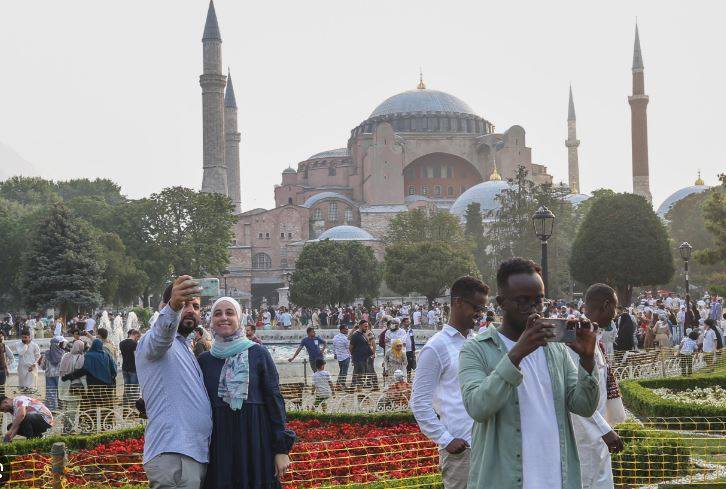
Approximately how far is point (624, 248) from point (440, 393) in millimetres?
31693

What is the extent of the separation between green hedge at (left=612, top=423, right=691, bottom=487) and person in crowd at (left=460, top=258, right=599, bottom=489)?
3.27m

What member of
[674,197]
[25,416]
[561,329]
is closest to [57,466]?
[25,416]

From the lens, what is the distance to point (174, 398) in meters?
3.80

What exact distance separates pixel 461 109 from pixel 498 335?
70141 mm

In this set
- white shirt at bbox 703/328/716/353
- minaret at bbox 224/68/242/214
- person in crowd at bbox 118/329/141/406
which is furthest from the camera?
minaret at bbox 224/68/242/214

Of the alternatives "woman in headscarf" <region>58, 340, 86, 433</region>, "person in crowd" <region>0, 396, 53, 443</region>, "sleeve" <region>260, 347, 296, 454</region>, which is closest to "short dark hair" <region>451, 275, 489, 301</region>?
"sleeve" <region>260, 347, 296, 454</region>

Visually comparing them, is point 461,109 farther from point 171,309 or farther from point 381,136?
point 171,309

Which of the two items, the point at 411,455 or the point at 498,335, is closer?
the point at 498,335

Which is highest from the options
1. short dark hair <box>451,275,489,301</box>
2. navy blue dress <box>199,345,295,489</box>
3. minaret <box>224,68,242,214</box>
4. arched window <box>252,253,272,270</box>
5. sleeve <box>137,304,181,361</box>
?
minaret <box>224,68,242,214</box>

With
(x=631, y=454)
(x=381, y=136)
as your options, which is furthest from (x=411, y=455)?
(x=381, y=136)

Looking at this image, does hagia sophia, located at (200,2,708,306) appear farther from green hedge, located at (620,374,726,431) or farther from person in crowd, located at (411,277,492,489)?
person in crowd, located at (411,277,492,489)

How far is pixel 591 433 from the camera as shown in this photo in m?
3.51

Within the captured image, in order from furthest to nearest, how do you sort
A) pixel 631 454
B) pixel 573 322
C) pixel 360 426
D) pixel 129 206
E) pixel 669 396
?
pixel 129 206 → pixel 669 396 → pixel 360 426 → pixel 631 454 → pixel 573 322

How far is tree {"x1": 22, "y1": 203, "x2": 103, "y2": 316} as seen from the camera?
3462 cm
